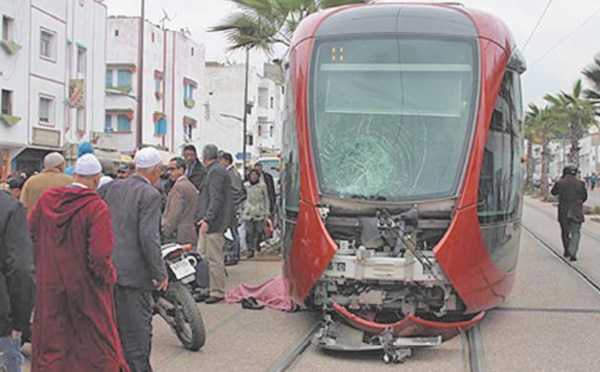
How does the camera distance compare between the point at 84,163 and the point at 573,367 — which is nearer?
the point at 84,163

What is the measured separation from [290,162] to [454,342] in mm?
2430

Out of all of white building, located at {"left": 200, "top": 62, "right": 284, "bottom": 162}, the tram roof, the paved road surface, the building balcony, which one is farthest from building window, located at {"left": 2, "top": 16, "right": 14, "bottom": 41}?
white building, located at {"left": 200, "top": 62, "right": 284, "bottom": 162}

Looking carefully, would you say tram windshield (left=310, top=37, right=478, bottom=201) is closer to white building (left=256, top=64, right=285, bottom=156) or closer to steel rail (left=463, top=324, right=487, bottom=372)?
steel rail (left=463, top=324, right=487, bottom=372)

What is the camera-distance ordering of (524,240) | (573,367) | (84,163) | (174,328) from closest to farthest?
(84,163)
(573,367)
(174,328)
(524,240)

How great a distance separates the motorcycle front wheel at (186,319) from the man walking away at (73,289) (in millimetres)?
2912

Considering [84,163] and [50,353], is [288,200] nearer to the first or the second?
[84,163]

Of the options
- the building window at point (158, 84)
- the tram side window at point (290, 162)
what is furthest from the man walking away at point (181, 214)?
the building window at point (158, 84)

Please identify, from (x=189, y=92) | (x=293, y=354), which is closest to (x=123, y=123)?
(x=189, y=92)

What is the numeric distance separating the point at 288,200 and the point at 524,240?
12.3 m

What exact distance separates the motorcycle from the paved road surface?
0.53 ft

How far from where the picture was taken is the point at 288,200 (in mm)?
8680

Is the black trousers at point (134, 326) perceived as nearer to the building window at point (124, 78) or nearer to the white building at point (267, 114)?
the building window at point (124, 78)

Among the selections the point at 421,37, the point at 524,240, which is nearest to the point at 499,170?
the point at 421,37

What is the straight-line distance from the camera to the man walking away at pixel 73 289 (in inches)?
183
